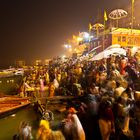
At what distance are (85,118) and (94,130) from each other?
738 millimetres

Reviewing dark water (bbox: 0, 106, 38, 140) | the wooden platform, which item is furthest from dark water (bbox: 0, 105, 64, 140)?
the wooden platform

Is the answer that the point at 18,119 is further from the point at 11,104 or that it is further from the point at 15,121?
the point at 11,104

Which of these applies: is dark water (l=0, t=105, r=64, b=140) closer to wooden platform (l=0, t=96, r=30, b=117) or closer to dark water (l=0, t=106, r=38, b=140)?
dark water (l=0, t=106, r=38, b=140)

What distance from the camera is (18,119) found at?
1750 cm

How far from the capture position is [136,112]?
9539 millimetres

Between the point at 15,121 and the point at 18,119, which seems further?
the point at 18,119

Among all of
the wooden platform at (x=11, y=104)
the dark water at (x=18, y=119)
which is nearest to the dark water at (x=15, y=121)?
the dark water at (x=18, y=119)

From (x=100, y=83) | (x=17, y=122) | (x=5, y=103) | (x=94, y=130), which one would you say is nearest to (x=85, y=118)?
(x=94, y=130)

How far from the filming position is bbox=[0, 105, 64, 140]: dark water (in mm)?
14391

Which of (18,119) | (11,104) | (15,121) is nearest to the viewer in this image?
(15,121)

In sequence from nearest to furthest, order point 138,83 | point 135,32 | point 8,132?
1. point 138,83
2. point 8,132
3. point 135,32

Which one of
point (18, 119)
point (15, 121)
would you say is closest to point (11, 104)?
point (18, 119)

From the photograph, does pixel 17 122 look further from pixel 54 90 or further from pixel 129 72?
pixel 129 72

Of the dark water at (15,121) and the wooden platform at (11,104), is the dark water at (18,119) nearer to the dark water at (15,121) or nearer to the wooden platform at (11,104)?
the dark water at (15,121)
